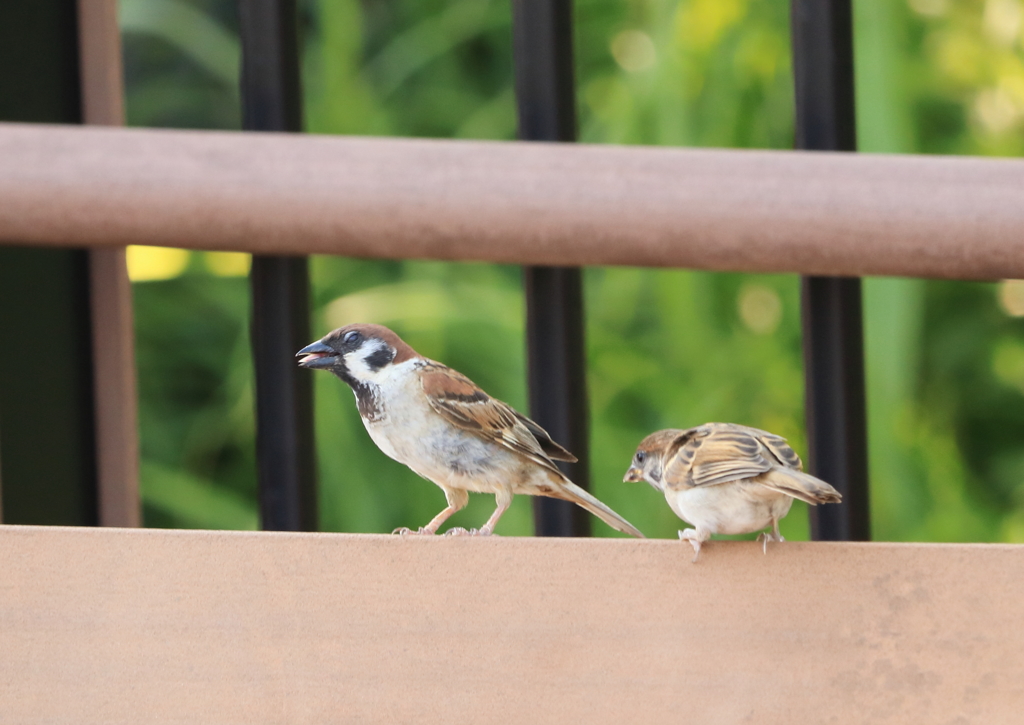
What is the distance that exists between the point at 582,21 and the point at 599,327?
65cm

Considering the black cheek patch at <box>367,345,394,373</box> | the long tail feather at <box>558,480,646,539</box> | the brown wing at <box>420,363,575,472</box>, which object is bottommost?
the long tail feather at <box>558,480,646,539</box>

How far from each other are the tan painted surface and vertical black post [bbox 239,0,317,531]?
302 mm

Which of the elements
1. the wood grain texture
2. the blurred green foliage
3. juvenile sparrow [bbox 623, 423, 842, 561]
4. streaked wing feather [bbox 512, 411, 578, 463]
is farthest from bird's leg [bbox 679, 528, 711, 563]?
the blurred green foliage

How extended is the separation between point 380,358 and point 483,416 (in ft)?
0.34

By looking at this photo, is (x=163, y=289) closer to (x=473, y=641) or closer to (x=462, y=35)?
(x=462, y=35)

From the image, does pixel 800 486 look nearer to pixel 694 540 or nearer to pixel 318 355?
pixel 694 540

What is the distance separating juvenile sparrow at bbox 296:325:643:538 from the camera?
0.97 m

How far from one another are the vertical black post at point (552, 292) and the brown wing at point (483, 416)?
0.27 ft

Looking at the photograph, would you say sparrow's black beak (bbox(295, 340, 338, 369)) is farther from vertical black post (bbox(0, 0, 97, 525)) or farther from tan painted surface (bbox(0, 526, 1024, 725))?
vertical black post (bbox(0, 0, 97, 525))

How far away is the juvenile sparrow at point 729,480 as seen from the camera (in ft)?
2.53

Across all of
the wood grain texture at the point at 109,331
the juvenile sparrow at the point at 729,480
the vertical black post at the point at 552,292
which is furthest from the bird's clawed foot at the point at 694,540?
the wood grain texture at the point at 109,331

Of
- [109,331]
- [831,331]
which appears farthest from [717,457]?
[109,331]

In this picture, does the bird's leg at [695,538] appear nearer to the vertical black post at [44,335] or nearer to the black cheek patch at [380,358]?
the black cheek patch at [380,358]

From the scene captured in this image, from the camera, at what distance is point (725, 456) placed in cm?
80
